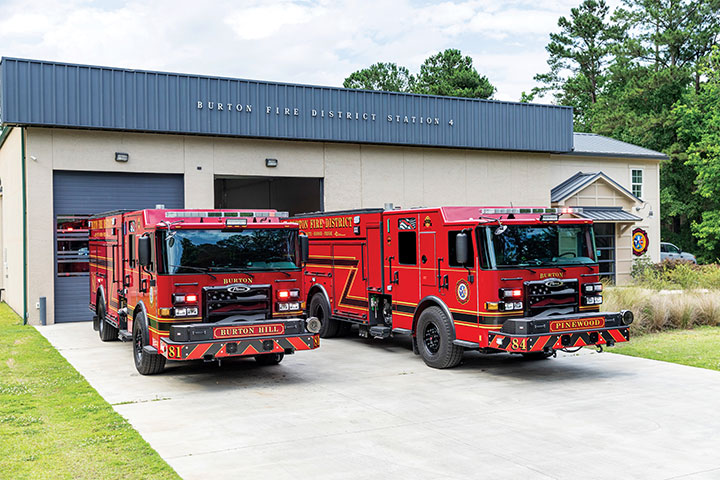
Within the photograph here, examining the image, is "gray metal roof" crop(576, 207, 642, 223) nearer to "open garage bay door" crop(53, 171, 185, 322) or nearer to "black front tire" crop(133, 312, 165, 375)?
"open garage bay door" crop(53, 171, 185, 322)

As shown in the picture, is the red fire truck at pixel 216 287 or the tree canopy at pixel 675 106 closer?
the red fire truck at pixel 216 287

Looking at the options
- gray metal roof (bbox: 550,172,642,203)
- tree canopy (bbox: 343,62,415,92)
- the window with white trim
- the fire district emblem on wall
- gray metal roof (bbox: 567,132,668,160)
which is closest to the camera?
the fire district emblem on wall

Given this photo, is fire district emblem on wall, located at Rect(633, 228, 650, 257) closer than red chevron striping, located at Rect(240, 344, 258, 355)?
No

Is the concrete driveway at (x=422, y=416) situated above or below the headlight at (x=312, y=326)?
below

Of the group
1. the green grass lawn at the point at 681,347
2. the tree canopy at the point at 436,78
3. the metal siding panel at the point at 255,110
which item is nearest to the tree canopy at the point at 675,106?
the tree canopy at the point at 436,78

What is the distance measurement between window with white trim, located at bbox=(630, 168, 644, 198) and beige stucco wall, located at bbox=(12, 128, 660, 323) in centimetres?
224

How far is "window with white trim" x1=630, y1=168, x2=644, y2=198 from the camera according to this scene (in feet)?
104

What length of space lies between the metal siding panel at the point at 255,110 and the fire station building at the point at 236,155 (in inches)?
1.4

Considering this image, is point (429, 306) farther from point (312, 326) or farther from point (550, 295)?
point (312, 326)

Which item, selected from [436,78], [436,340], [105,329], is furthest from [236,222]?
[436,78]

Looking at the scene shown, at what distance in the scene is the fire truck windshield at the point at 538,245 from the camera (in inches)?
441

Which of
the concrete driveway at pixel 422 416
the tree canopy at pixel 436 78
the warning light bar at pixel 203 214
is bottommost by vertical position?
the concrete driveway at pixel 422 416

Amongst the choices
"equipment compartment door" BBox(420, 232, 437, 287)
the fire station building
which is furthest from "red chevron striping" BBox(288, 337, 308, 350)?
the fire station building

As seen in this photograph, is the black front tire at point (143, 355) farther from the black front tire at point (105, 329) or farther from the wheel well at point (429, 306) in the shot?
the wheel well at point (429, 306)
